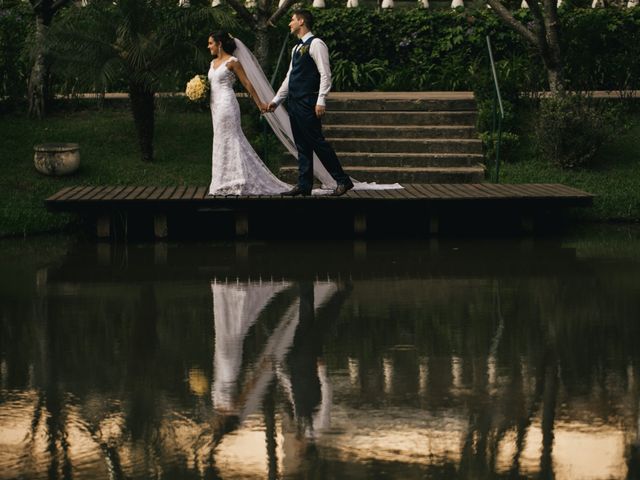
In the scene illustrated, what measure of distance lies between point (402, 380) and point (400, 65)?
15761 millimetres

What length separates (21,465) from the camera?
6.11m

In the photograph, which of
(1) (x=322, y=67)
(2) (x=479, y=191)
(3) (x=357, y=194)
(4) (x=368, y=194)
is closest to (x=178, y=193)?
(3) (x=357, y=194)

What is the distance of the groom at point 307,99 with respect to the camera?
46.6ft

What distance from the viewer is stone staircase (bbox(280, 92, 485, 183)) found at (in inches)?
676

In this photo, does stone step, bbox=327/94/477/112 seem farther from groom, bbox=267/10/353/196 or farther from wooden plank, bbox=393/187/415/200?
groom, bbox=267/10/353/196

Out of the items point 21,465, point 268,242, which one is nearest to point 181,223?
point 268,242

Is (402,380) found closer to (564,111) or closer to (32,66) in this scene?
(564,111)

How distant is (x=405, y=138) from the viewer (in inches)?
717

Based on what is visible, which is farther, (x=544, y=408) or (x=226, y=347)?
(x=226, y=347)

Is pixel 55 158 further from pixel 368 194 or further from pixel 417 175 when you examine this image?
pixel 417 175

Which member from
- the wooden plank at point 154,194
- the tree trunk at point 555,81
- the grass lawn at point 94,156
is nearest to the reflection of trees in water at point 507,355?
the wooden plank at point 154,194

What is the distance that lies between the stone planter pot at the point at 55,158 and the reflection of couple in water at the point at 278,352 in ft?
20.1

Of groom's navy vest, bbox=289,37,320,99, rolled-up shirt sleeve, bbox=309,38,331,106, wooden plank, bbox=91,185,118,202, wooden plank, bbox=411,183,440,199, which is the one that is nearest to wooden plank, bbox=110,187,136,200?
wooden plank, bbox=91,185,118,202

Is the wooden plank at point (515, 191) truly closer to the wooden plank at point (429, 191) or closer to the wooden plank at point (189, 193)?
the wooden plank at point (429, 191)
